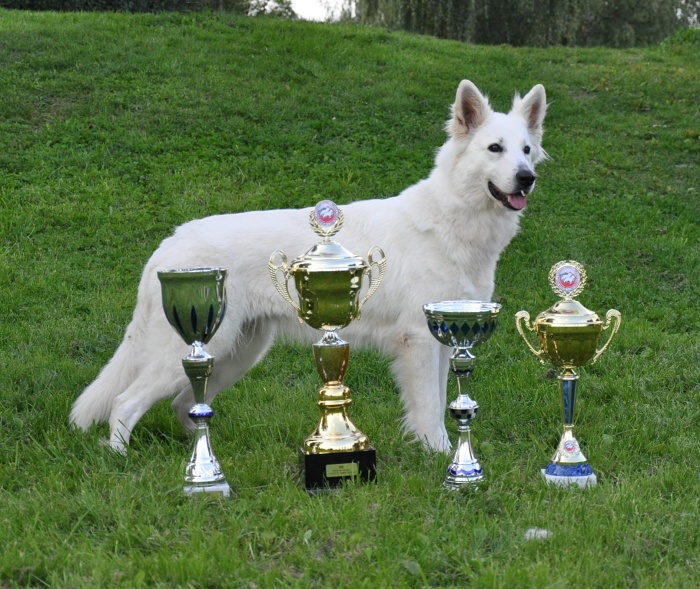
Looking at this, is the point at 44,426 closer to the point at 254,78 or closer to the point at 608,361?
the point at 608,361

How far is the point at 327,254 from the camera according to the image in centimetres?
355

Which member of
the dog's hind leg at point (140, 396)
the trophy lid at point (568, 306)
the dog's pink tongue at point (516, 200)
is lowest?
the dog's hind leg at point (140, 396)

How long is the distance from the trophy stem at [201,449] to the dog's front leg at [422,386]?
3.82 feet

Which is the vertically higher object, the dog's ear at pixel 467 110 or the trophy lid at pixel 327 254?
the dog's ear at pixel 467 110

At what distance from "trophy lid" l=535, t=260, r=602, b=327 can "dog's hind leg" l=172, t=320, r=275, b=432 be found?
1.61m

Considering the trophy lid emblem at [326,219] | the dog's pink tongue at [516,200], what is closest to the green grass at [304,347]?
the trophy lid emblem at [326,219]

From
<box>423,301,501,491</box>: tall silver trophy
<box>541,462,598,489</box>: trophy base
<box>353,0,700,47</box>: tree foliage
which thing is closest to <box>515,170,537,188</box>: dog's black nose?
<box>423,301,501,491</box>: tall silver trophy

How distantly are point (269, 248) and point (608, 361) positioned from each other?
8.70 feet

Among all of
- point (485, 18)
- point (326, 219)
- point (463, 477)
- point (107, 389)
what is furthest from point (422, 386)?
point (485, 18)

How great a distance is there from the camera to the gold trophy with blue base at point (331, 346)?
11.1 ft

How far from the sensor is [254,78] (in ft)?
38.5

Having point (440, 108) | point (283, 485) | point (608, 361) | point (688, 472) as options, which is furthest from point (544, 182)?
point (283, 485)

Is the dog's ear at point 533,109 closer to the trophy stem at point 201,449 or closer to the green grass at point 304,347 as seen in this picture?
the green grass at point 304,347

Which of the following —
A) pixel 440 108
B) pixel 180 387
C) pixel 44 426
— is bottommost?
pixel 44 426
